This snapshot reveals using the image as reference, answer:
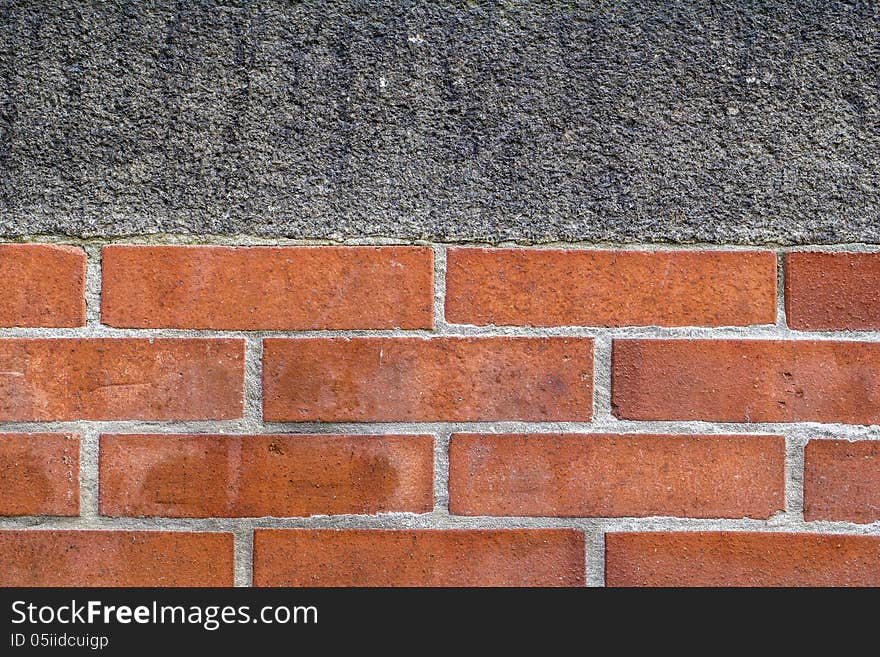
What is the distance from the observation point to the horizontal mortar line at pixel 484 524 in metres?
0.62

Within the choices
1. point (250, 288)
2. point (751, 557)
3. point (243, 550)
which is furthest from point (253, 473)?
point (751, 557)

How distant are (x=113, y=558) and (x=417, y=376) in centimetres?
35

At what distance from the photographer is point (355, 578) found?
2.06 ft

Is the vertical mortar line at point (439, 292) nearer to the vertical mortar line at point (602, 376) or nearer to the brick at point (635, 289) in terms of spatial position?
the brick at point (635, 289)

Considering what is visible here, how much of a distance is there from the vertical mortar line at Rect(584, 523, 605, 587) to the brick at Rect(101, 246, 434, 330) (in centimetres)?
26

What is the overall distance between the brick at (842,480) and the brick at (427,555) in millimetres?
236

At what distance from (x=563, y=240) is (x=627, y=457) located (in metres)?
0.22

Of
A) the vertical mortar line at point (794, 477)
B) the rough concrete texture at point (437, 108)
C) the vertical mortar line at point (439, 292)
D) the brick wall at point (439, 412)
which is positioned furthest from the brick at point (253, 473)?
the vertical mortar line at point (794, 477)

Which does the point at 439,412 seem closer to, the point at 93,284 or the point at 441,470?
the point at 441,470

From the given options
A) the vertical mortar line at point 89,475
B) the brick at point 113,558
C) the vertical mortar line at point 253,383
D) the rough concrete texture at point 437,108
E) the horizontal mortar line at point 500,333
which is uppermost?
the rough concrete texture at point 437,108

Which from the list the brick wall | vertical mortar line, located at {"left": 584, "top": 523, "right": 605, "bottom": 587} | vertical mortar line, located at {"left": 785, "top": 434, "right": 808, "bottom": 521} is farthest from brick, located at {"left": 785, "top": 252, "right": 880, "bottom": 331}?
vertical mortar line, located at {"left": 584, "top": 523, "right": 605, "bottom": 587}

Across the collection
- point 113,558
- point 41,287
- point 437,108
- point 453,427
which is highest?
point 437,108

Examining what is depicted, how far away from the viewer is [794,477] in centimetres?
62

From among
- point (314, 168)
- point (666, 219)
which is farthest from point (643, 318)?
point (314, 168)
